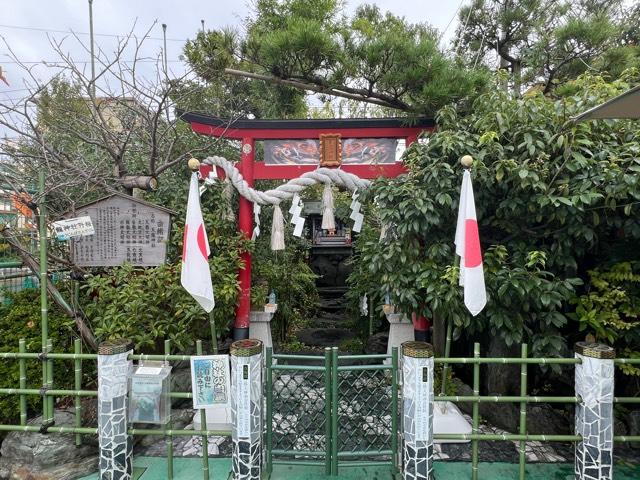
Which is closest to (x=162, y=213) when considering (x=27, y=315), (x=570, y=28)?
(x=27, y=315)

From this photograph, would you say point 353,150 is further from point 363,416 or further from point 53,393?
point 53,393

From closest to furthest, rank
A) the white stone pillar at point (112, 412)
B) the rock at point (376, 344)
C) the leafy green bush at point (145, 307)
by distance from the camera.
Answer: the white stone pillar at point (112, 412) → the leafy green bush at point (145, 307) → the rock at point (376, 344)

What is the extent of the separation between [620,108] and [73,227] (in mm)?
5382

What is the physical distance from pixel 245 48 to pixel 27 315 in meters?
4.66

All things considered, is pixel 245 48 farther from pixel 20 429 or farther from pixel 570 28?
pixel 20 429

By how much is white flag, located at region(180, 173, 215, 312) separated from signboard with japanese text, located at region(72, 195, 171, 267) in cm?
65

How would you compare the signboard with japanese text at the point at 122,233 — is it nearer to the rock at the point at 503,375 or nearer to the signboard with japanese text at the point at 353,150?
the signboard with japanese text at the point at 353,150

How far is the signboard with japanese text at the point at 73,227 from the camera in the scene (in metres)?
3.82

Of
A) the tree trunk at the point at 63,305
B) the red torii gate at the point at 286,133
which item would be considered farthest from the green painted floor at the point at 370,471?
the red torii gate at the point at 286,133

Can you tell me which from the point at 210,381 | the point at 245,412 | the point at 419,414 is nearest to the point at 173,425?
the point at 210,381

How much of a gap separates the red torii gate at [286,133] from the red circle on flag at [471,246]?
1897 millimetres

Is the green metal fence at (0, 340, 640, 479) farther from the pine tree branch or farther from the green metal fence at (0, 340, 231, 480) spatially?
the pine tree branch

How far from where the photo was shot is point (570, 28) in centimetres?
510

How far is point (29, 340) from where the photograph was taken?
13.7 feet
